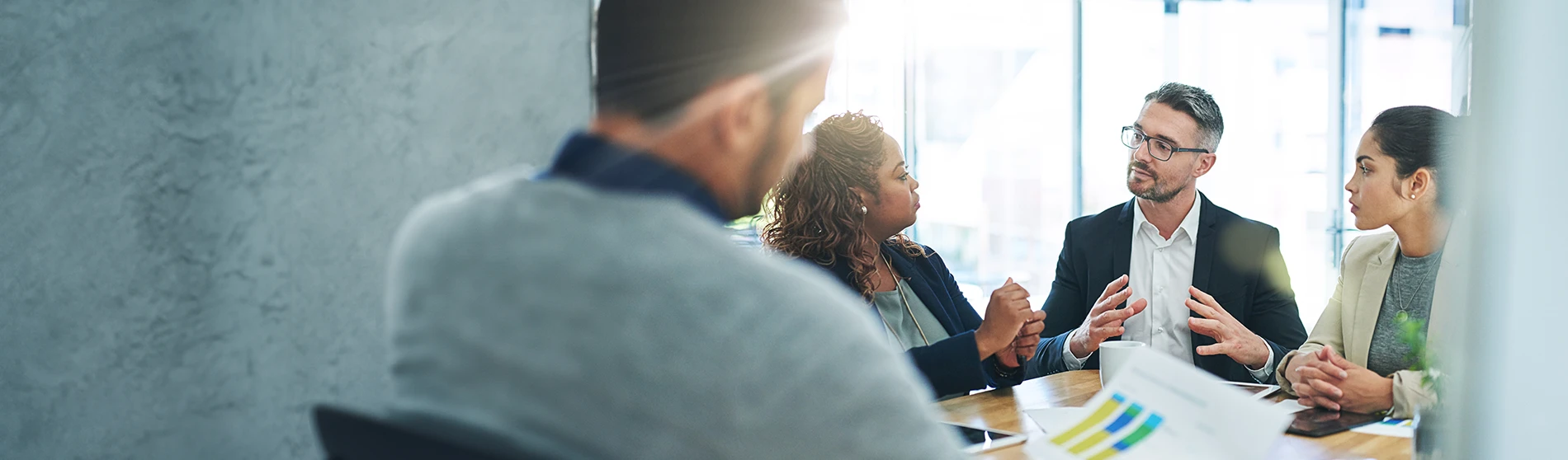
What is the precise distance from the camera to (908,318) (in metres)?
2.23

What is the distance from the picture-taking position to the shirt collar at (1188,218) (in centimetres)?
283

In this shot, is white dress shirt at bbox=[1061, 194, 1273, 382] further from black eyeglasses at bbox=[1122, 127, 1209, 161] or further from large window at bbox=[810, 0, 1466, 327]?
large window at bbox=[810, 0, 1466, 327]

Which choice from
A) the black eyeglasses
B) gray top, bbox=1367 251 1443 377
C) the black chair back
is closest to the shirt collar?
the black eyeglasses

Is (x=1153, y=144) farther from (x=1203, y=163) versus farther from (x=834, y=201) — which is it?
(x=834, y=201)

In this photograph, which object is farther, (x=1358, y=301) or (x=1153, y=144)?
(x=1153, y=144)

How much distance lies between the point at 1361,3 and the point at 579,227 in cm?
629

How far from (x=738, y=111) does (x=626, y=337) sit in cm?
22

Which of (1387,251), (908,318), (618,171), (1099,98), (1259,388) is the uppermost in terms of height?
(1099,98)

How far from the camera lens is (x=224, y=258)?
4.79ft

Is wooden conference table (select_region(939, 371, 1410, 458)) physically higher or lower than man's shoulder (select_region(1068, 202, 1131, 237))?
lower

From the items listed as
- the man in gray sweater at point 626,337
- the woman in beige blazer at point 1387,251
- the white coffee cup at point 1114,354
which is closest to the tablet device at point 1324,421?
the white coffee cup at point 1114,354

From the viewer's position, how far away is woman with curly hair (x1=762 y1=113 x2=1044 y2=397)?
2215 mm

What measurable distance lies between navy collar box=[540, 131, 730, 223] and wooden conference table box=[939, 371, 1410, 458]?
83 cm

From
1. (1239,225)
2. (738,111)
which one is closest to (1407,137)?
(1239,225)
